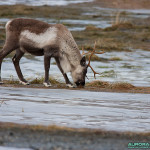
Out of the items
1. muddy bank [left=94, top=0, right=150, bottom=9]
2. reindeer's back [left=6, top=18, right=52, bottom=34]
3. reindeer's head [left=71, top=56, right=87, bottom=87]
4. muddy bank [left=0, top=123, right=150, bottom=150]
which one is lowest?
muddy bank [left=94, top=0, right=150, bottom=9]

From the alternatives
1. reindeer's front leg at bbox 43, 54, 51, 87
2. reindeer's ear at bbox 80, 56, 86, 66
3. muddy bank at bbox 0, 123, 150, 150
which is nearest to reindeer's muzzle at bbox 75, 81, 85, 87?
reindeer's ear at bbox 80, 56, 86, 66

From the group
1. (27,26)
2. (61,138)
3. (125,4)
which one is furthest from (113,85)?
(125,4)

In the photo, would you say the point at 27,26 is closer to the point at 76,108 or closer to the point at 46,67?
the point at 46,67

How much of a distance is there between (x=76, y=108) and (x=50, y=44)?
396 cm

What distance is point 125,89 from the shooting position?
13.7 meters

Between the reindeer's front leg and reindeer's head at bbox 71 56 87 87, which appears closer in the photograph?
reindeer's head at bbox 71 56 87 87

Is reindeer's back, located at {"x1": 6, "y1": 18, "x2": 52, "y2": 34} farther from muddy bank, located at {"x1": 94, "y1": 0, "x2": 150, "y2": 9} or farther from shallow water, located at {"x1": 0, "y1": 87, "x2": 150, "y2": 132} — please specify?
muddy bank, located at {"x1": 94, "y1": 0, "x2": 150, "y2": 9}

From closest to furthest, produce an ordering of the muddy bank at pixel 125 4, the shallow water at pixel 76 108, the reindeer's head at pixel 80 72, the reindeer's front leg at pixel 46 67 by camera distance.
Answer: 1. the shallow water at pixel 76 108
2. the reindeer's head at pixel 80 72
3. the reindeer's front leg at pixel 46 67
4. the muddy bank at pixel 125 4

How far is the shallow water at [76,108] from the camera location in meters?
8.17

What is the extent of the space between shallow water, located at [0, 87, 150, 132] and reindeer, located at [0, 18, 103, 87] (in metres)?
0.84

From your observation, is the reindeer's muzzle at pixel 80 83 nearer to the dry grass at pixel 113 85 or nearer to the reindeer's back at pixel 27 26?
the dry grass at pixel 113 85

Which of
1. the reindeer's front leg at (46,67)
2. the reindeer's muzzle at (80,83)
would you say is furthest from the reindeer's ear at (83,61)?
the reindeer's front leg at (46,67)

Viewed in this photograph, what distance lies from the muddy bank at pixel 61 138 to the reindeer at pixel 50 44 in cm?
586

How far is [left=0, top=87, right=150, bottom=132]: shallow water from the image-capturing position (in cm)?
817
